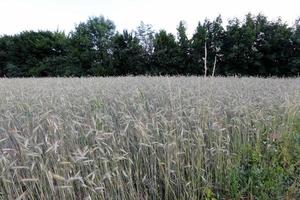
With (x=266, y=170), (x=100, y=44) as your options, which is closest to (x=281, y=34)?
(x=100, y=44)

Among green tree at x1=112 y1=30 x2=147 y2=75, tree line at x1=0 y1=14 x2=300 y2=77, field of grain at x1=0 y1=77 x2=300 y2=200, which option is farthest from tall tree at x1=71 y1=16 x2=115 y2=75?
field of grain at x1=0 y1=77 x2=300 y2=200

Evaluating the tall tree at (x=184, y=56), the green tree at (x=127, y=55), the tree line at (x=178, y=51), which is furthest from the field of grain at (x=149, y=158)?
the green tree at (x=127, y=55)

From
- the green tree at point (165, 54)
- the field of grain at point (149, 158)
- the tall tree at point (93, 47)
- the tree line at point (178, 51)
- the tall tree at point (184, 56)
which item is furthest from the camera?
the tall tree at point (93, 47)

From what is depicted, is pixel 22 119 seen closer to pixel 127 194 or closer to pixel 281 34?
pixel 127 194

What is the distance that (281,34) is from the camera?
46.4 feet

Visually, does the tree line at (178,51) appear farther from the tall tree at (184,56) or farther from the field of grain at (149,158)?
the field of grain at (149,158)

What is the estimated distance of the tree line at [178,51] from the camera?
14.2 metres

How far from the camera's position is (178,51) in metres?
14.9

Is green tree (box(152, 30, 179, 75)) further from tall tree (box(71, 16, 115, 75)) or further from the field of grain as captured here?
the field of grain

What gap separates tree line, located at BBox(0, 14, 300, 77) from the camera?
14.2 meters

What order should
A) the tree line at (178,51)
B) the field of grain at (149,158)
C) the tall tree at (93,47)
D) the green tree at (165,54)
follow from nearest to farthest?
the field of grain at (149,158)
the tree line at (178,51)
the green tree at (165,54)
the tall tree at (93,47)

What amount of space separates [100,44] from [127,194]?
55.3ft

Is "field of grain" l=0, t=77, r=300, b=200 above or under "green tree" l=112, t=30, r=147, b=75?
under

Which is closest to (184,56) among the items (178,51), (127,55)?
(178,51)
